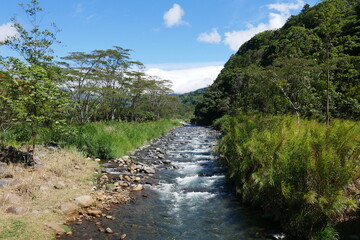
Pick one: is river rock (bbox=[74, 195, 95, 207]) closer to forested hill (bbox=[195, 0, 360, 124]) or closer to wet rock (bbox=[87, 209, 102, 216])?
wet rock (bbox=[87, 209, 102, 216])

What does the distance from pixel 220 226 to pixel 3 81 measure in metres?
8.25

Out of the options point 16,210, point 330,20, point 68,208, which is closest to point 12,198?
point 16,210

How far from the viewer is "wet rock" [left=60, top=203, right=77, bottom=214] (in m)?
6.27

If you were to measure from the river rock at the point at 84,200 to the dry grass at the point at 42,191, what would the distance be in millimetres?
284

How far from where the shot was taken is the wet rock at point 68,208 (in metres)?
6.27

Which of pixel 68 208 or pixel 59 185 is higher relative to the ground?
pixel 59 185

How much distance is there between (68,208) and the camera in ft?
21.0

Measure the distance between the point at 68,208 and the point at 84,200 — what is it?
2.01ft

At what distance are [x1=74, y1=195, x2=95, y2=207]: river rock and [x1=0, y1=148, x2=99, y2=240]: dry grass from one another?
284 millimetres

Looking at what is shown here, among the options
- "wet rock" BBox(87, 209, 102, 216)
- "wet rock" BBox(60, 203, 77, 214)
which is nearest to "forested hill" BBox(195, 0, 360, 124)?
"wet rock" BBox(87, 209, 102, 216)

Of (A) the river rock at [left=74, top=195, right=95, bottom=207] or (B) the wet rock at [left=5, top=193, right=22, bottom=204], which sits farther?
(A) the river rock at [left=74, top=195, right=95, bottom=207]

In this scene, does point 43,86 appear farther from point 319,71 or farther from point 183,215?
point 319,71

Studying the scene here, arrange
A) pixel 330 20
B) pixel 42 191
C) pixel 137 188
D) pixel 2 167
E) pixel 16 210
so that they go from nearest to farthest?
1. pixel 16 210
2. pixel 42 191
3. pixel 2 167
4. pixel 137 188
5. pixel 330 20

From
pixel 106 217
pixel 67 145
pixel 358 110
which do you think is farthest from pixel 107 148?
pixel 358 110
